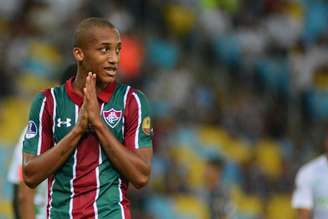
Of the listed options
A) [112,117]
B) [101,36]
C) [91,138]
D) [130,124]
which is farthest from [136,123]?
[101,36]

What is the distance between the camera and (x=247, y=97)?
15398 millimetres

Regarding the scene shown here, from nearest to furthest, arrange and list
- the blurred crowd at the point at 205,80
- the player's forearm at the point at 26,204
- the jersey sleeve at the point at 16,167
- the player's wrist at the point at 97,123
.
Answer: the player's wrist at the point at 97,123 < the player's forearm at the point at 26,204 < the jersey sleeve at the point at 16,167 < the blurred crowd at the point at 205,80

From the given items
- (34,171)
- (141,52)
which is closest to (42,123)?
(34,171)

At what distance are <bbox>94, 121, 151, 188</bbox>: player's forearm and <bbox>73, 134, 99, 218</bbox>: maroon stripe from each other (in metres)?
0.10

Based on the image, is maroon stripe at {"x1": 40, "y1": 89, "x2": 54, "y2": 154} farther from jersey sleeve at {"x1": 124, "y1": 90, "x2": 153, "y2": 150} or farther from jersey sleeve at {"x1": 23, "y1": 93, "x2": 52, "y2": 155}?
jersey sleeve at {"x1": 124, "y1": 90, "x2": 153, "y2": 150}

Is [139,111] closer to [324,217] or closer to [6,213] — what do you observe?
[324,217]

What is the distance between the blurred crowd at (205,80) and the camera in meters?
14.5

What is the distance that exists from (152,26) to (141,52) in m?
0.74

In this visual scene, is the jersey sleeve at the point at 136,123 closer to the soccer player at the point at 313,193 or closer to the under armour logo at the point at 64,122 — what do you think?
the under armour logo at the point at 64,122

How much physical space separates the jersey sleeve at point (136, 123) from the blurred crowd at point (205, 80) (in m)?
8.41

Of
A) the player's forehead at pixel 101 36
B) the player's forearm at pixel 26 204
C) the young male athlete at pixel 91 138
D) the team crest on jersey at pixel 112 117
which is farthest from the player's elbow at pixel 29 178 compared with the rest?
the player's forearm at pixel 26 204

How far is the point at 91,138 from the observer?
5426 mm

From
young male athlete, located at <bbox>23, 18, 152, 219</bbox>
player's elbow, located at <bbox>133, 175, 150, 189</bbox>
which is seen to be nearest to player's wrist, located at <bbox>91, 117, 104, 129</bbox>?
young male athlete, located at <bbox>23, 18, 152, 219</bbox>

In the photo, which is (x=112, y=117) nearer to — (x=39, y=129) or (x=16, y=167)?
(x=39, y=129)
